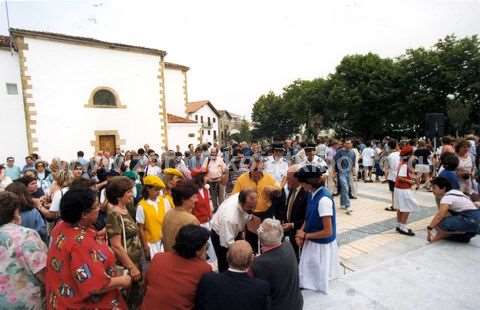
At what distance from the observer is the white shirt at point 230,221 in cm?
292

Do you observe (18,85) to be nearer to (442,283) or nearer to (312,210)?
(312,210)

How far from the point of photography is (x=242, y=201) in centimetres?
296

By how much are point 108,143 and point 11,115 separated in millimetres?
4765

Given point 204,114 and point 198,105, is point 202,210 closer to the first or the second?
point 198,105

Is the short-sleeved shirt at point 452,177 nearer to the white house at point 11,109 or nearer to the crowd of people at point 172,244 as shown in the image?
the crowd of people at point 172,244

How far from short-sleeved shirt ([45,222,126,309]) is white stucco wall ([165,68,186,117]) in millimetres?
22399

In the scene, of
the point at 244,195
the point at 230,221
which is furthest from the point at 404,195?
the point at 230,221

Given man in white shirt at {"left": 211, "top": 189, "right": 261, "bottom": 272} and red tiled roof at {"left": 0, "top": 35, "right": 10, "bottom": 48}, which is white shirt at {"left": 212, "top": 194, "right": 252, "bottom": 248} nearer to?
man in white shirt at {"left": 211, "top": 189, "right": 261, "bottom": 272}

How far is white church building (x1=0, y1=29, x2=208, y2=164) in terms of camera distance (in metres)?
14.2

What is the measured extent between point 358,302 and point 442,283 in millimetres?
1060

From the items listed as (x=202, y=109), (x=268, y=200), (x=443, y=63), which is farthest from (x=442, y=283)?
(x=202, y=109)

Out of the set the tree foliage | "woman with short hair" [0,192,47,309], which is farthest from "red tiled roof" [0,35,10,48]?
the tree foliage

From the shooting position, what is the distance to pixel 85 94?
15789mm

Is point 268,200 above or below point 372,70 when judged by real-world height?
below
